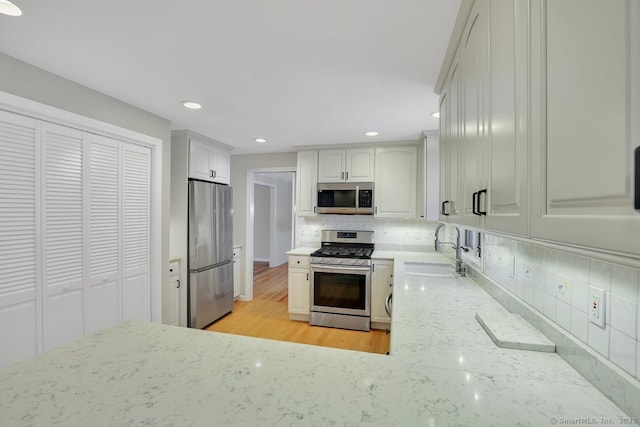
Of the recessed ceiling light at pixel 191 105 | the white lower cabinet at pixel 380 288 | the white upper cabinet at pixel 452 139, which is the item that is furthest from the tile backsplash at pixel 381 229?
the recessed ceiling light at pixel 191 105

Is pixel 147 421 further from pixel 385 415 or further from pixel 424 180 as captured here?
pixel 424 180

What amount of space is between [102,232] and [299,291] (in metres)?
2.19

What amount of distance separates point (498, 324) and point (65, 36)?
251 cm

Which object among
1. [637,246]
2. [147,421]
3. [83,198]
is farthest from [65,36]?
[637,246]

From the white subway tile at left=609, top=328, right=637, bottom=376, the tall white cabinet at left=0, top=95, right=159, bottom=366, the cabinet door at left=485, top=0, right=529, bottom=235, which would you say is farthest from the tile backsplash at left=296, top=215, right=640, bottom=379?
the tall white cabinet at left=0, top=95, right=159, bottom=366

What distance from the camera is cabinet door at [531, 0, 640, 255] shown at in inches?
14.1

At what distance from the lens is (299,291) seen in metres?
3.60

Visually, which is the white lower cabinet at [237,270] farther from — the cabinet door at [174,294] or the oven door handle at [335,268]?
the oven door handle at [335,268]

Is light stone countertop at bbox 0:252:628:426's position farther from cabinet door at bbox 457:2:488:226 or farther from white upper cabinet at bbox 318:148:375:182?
white upper cabinet at bbox 318:148:375:182

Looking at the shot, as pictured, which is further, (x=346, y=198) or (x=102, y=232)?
(x=346, y=198)

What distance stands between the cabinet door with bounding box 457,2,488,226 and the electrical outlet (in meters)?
0.37

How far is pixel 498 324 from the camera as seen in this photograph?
1.22 metres

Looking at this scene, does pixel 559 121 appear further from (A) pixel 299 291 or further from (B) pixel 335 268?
(A) pixel 299 291

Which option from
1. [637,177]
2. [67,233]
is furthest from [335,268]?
[637,177]
